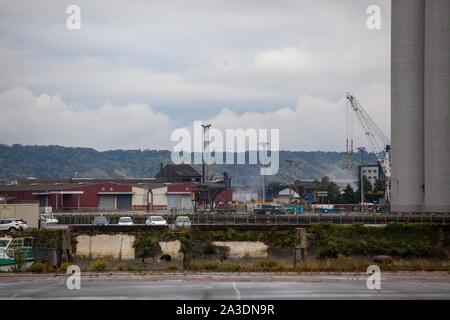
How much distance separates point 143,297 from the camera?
3316 cm

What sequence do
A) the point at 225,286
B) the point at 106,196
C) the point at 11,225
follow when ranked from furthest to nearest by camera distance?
the point at 106,196 → the point at 11,225 → the point at 225,286

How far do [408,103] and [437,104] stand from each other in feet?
21.7

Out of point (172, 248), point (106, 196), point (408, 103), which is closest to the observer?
point (172, 248)

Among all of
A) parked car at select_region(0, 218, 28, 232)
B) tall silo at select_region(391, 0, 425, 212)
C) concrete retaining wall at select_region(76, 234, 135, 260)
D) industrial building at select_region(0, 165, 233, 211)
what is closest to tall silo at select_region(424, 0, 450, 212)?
tall silo at select_region(391, 0, 425, 212)

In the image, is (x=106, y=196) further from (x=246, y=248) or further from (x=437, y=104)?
(x=246, y=248)

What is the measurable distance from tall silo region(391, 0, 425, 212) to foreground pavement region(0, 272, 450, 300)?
6056 centimetres

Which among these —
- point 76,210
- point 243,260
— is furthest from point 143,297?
point 76,210

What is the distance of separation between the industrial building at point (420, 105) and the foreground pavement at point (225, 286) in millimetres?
56571

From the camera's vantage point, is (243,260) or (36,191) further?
(36,191)

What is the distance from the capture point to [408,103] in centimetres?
10812

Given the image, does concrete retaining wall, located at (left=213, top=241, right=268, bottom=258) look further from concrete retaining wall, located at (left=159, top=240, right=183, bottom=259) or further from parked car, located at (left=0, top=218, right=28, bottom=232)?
parked car, located at (left=0, top=218, right=28, bottom=232)

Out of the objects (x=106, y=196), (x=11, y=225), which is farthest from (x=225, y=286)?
(x=106, y=196)
